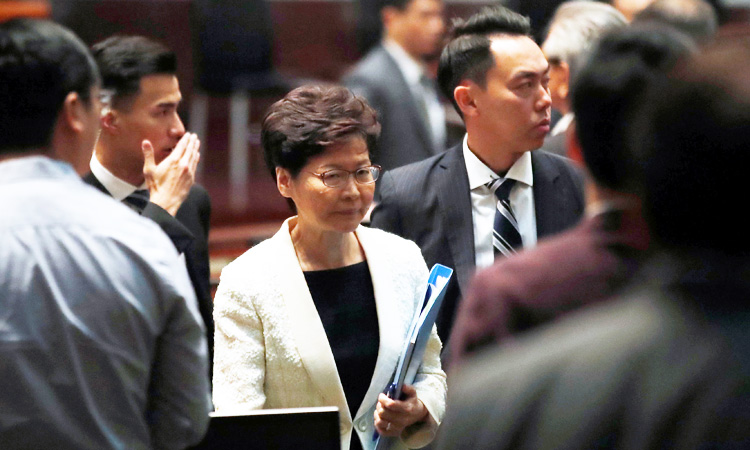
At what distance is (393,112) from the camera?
546cm

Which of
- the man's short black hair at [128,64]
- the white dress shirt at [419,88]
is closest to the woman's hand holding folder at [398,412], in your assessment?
the man's short black hair at [128,64]

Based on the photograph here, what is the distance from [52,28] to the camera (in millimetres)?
1809

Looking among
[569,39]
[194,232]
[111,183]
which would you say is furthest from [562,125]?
[111,183]

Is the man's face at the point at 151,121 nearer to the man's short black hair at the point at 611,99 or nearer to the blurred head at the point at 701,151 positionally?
the man's short black hair at the point at 611,99

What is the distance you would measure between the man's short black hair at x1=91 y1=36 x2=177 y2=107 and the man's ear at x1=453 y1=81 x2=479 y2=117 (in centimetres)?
86

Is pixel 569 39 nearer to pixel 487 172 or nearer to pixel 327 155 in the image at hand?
pixel 487 172

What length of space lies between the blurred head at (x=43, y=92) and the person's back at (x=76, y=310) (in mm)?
45

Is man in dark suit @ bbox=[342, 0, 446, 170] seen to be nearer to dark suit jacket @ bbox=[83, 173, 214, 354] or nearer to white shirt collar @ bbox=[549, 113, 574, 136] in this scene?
white shirt collar @ bbox=[549, 113, 574, 136]

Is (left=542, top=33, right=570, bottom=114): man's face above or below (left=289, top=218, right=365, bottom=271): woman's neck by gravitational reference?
below

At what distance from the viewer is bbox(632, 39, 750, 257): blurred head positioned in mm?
1104

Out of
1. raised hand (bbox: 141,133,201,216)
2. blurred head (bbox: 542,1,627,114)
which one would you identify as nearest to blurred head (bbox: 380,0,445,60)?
blurred head (bbox: 542,1,627,114)

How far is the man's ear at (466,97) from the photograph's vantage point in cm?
306

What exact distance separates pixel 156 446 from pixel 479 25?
5.74 ft

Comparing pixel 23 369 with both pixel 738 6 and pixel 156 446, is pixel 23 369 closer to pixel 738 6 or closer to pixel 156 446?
pixel 156 446
